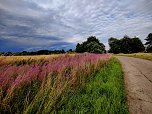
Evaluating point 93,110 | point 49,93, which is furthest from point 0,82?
point 93,110

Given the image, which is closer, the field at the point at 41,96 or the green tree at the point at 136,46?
the field at the point at 41,96

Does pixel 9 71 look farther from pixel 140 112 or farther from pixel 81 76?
pixel 140 112

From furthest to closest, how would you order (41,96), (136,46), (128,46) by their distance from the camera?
(128,46), (136,46), (41,96)

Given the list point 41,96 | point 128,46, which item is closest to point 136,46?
point 128,46

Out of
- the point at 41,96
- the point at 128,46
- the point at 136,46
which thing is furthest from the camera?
the point at 128,46

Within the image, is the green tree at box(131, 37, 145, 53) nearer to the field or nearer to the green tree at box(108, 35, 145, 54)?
the green tree at box(108, 35, 145, 54)

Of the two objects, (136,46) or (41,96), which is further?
(136,46)

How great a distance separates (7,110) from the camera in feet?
10.9

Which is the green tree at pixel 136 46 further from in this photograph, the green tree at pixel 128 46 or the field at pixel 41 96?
the field at pixel 41 96

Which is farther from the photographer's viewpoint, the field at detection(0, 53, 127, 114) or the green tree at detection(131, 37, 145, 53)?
the green tree at detection(131, 37, 145, 53)

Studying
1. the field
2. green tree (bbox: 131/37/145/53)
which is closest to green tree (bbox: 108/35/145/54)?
green tree (bbox: 131/37/145/53)

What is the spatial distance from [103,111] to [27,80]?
1972mm

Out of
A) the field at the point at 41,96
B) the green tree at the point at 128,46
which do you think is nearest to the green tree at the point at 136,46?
the green tree at the point at 128,46

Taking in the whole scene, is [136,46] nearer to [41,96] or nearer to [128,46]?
[128,46]
